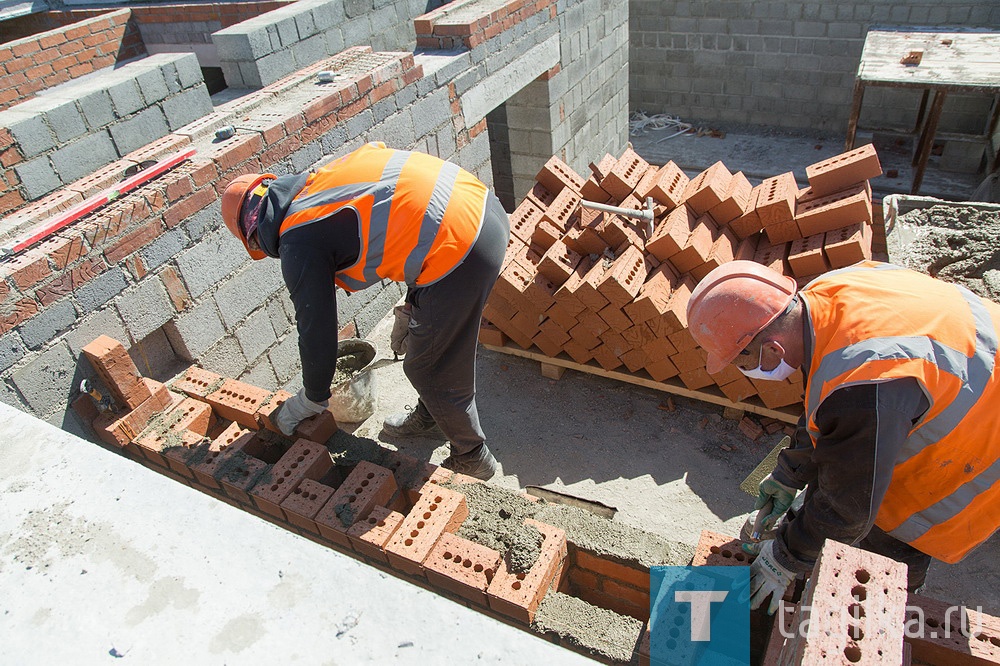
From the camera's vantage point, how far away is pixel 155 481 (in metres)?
1.45

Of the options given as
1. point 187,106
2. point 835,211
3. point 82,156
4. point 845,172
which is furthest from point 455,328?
point 82,156

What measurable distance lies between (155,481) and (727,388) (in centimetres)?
352

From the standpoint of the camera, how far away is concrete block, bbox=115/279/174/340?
3268 mm

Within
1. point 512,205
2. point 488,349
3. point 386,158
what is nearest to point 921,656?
point 386,158

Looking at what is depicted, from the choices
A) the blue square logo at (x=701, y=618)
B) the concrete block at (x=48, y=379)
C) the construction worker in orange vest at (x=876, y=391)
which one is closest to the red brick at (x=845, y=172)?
the construction worker in orange vest at (x=876, y=391)

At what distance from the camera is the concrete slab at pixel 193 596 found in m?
1.09

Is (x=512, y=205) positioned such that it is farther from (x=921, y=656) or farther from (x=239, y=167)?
(x=921, y=656)

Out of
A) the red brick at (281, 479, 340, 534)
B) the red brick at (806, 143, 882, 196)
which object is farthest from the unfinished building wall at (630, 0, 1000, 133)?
the red brick at (281, 479, 340, 534)

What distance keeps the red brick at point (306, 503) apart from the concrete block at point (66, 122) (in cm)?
376

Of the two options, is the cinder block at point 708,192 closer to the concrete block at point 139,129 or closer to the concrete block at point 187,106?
the concrete block at point 187,106

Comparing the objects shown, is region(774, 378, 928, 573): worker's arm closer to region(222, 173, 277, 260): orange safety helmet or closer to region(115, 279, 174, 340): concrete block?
region(222, 173, 277, 260): orange safety helmet

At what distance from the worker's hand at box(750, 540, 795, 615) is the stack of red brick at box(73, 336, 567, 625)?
0.72 meters

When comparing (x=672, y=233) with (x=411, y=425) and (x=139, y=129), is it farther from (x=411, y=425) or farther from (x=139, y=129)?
(x=139, y=129)

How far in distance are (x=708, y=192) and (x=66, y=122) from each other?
188 inches
